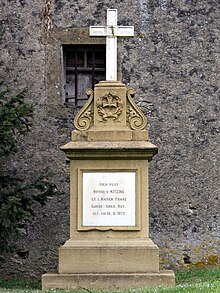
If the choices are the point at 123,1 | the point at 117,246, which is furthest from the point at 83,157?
the point at 123,1

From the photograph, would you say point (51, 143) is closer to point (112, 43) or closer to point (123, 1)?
point (123, 1)

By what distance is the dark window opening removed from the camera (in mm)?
13906

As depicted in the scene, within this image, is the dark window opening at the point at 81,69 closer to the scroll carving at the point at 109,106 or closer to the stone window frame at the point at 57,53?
the stone window frame at the point at 57,53

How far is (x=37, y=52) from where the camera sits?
1366 cm

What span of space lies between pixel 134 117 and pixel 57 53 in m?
4.72

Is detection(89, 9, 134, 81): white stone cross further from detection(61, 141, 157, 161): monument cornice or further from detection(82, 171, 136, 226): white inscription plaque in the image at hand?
detection(82, 171, 136, 226): white inscription plaque

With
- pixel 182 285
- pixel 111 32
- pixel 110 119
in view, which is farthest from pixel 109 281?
pixel 111 32

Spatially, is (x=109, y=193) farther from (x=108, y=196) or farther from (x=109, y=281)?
(x=109, y=281)

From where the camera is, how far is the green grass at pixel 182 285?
762cm

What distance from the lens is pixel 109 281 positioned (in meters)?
8.66

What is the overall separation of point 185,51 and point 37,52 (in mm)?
2833

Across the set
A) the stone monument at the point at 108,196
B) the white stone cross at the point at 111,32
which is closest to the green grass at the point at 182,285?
the stone monument at the point at 108,196

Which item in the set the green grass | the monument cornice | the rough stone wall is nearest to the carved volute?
the monument cornice

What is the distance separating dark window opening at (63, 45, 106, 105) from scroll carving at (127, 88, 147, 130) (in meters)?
4.57
